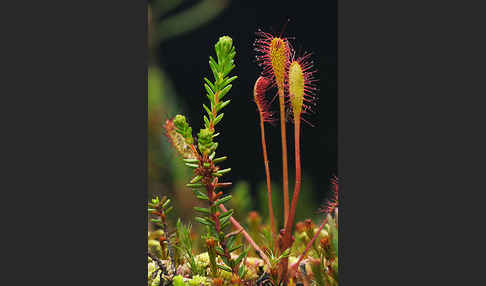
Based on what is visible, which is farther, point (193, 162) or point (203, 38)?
point (203, 38)

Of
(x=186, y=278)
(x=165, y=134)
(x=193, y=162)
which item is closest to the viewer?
(x=193, y=162)

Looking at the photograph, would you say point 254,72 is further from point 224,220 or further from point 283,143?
point 224,220

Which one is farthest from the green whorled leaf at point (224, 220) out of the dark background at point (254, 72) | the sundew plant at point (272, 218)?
the dark background at point (254, 72)

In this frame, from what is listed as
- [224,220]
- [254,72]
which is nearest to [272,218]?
[224,220]

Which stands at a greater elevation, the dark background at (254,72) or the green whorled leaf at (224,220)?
the dark background at (254,72)

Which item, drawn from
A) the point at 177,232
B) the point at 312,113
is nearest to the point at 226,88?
the point at 312,113

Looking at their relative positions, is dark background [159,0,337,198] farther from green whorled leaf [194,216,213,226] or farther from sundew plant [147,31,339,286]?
green whorled leaf [194,216,213,226]

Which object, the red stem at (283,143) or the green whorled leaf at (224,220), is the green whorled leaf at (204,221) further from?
the red stem at (283,143)

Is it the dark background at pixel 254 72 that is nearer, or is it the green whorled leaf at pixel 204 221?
the green whorled leaf at pixel 204 221

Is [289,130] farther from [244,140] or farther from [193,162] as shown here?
[193,162]

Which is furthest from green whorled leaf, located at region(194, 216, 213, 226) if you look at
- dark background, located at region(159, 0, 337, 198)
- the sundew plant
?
dark background, located at region(159, 0, 337, 198)
